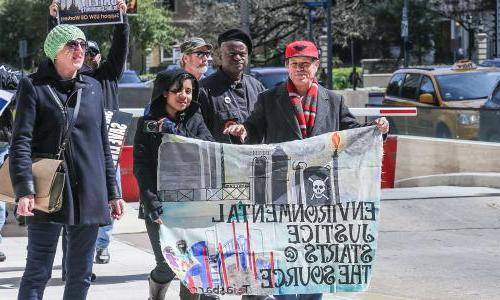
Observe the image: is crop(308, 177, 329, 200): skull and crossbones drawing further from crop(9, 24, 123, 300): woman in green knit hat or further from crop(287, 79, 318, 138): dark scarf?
crop(9, 24, 123, 300): woman in green knit hat

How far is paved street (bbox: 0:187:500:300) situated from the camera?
27.1ft

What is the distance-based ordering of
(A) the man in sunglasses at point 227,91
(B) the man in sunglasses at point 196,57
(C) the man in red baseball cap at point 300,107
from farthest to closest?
(B) the man in sunglasses at point 196,57
(A) the man in sunglasses at point 227,91
(C) the man in red baseball cap at point 300,107

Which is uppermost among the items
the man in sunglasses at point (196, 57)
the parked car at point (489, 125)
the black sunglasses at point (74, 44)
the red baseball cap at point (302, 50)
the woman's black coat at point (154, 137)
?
the black sunglasses at point (74, 44)

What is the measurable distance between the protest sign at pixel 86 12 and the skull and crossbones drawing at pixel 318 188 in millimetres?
2784

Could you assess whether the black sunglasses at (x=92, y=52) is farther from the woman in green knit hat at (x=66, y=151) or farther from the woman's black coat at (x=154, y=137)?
the woman in green knit hat at (x=66, y=151)

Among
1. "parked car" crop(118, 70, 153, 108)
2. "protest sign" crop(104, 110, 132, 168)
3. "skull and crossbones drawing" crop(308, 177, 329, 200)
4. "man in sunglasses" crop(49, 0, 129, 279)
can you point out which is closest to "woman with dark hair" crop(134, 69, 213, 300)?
"skull and crossbones drawing" crop(308, 177, 329, 200)

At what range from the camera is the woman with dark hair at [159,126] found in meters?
6.11

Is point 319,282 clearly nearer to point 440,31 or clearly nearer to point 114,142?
point 114,142

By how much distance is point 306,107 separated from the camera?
634cm

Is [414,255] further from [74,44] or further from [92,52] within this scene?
[74,44]

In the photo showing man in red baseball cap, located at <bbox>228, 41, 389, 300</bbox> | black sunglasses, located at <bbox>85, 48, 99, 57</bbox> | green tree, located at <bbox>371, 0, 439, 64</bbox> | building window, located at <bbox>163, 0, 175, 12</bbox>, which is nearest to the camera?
man in red baseball cap, located at <bbox>228, 41, 389, 300</bbox>

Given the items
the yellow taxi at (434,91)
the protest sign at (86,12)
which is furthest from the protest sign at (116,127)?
the yellow taxi at (434,91)

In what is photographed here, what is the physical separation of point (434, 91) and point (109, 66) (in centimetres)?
1320

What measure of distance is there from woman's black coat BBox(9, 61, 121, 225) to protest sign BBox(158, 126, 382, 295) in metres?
0.40
